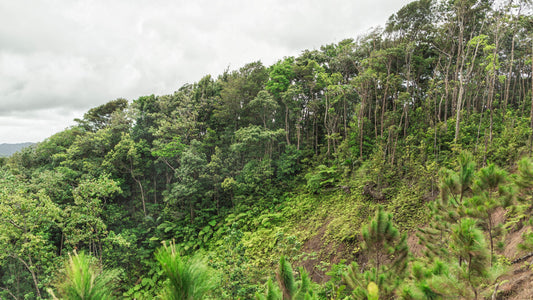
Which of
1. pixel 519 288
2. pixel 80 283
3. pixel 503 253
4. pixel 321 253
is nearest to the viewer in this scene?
pixel 80 283

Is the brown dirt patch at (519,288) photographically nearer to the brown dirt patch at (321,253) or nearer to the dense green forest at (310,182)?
Result: the dense green forest at (310,182)

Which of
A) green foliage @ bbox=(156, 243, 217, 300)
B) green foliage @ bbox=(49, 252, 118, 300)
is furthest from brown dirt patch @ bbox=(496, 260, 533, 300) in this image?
green foliage @ bbox=(49, 252, 118, 300)

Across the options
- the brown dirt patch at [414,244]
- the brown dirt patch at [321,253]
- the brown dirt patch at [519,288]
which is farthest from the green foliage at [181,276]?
the brown dirt patch at [414,244]

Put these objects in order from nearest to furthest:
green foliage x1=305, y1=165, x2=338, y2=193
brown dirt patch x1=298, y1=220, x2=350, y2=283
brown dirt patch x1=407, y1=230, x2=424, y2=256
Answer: brown dirt patch x1=407, y1=230, x2=424, y2=256 < brown dirt patch x1=298, y1=220, x2=350, y2=283 < green foliage x1=305, y1=165, x2=338, y2=193

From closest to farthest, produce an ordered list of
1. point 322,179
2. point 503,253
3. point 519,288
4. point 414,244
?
point 519,288, point 503,253, point 414,244, point 322,179

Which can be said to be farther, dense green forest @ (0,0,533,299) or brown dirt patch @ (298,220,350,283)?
brown dirt patch @ (298,220,350,283)

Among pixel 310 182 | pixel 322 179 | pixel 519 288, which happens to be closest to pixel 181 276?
pixel 519 288

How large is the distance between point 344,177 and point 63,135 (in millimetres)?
23618

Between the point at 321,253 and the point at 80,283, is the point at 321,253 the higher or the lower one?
the lower one

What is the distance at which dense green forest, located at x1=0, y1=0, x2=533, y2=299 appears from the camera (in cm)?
373

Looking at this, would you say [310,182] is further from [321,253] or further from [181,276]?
[181,276]

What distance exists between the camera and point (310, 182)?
39.5ft

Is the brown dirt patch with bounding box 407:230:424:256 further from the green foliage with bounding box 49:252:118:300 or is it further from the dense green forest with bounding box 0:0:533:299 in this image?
the green foliage with bounding box 49:252:118:300

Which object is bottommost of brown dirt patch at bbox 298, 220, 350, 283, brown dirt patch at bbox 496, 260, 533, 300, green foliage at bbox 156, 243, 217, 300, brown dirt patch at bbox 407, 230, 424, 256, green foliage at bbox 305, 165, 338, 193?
brown dirt patch at bbox 298, 220, 350, 283
